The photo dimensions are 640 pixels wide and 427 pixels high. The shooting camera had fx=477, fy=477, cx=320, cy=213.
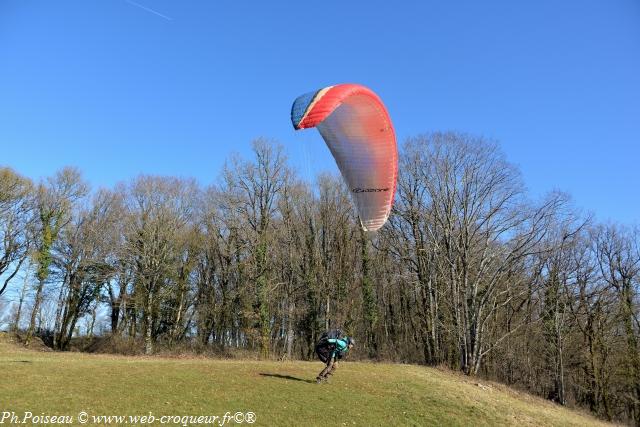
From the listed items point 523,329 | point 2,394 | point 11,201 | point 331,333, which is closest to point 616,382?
point 523,329

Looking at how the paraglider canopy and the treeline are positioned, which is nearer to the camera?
the paraglider canopy

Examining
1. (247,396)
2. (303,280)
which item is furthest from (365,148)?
(303,280)

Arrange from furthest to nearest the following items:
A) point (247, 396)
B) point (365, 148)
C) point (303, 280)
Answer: point (303, 280)
point (365, 148)
point (247, 396)

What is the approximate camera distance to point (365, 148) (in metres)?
12.6

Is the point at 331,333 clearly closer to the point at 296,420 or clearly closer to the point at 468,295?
the point at 296,420

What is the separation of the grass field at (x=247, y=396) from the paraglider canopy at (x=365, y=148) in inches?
191

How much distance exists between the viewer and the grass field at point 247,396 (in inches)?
400

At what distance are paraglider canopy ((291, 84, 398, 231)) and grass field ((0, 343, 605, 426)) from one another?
4863 millimetres

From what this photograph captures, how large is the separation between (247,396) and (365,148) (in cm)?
700

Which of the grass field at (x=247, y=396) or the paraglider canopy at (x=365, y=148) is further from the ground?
the paraglider canopy at (x=365, y=148)

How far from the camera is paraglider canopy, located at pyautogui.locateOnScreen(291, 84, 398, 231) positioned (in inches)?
476

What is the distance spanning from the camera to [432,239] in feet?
93.5

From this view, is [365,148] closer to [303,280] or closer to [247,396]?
[247,396]

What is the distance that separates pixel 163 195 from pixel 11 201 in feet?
31.9
